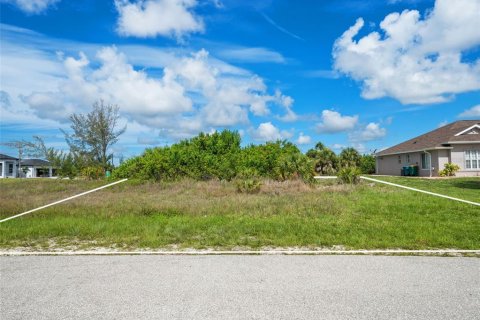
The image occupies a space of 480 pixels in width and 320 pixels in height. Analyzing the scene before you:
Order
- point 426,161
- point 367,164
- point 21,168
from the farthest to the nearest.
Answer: point 21,168, point 367,164, point 426,161

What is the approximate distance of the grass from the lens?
7.19 meters

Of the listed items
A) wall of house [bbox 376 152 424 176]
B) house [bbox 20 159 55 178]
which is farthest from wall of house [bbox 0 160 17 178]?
wall of house [bbox 376 152 424 176]

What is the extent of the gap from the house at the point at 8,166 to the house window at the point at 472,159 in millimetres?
52567

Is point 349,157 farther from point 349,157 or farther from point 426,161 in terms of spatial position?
point 426,161

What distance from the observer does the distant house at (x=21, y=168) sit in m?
49.2

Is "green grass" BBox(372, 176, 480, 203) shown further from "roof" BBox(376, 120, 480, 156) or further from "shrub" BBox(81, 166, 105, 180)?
"shrub" BBox(81, 166, 105, 180)

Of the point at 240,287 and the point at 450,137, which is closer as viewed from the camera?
the point at 240,287

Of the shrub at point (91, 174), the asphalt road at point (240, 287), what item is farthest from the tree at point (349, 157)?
the asphalt road at point (240, 287)

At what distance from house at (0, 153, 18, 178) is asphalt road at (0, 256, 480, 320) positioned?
51.2 metres

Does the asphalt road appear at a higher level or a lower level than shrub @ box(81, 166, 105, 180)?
lower

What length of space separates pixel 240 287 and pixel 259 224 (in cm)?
423

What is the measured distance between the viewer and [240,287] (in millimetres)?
4512

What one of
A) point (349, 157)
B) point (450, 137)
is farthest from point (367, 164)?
point (450, 137)

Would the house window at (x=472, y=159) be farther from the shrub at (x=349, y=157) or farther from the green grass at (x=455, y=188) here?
the shrub at (x=349, y=157)
